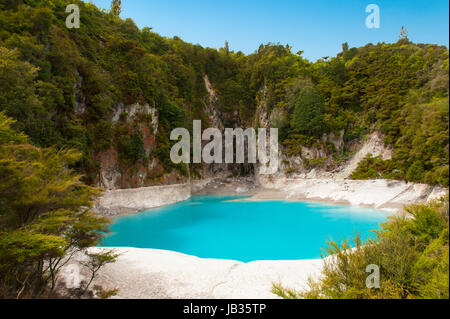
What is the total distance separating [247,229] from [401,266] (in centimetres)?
1481

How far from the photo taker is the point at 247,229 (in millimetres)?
19438

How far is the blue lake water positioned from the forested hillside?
5.90m

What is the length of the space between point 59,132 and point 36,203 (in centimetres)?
1595

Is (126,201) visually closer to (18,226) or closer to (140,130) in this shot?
(140,130)

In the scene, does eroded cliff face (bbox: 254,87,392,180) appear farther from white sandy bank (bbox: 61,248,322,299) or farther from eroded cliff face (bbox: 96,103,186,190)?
white sandy bank (bbox: 61,248,322,299)

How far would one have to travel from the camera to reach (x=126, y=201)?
85.9ft

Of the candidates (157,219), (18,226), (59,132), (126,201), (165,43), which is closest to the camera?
(18,226)

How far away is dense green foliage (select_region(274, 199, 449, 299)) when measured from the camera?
15.6 feet

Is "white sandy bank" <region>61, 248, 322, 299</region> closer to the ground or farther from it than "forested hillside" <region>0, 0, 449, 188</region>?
closer to the ground

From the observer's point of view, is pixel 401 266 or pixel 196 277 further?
pixel 196 277

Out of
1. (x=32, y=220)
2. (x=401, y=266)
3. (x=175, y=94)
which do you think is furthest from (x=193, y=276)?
(x=175, y=94)

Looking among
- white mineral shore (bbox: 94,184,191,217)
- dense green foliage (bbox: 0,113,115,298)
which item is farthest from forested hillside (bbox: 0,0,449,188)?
dense green foliage (bbox: 0,113,115,298)

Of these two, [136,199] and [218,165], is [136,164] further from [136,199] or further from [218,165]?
[218,165]
